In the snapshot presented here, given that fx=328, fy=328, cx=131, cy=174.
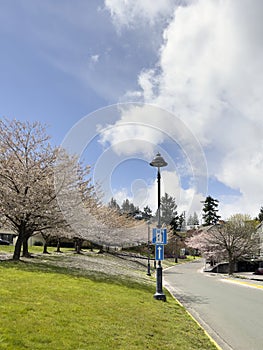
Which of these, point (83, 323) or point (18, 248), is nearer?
point (83, 323)

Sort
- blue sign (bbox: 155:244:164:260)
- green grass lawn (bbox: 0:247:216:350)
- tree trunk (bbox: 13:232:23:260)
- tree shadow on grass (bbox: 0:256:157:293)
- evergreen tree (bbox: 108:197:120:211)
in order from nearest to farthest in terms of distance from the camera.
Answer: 1. green grass lawn (bbox: 0:247:216:350)
2. blue sign (bbox: 155:244:164:260)
3. tree shadow on grass (bbox: 0:256:157:293)
4. tree trunk (bbox: 13:232:23:260)
5. evergreen tree (bbox: 108:197:120:211)

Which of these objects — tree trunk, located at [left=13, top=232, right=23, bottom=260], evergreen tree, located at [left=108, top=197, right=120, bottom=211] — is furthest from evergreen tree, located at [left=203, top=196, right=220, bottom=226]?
tree trunk, located at [left=13, top=232, right=23, bottom=260]

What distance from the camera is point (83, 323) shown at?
22.4 feet

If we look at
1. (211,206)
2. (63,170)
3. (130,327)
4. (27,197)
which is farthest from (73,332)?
(211,206)

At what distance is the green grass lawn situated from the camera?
5.52 metres

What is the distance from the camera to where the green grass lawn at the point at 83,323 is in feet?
18.1

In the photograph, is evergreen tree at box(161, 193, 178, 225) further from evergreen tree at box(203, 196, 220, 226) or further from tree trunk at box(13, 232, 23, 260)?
evergreen tree at box(203, 196, 220, 226)

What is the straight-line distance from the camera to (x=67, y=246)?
61.8 m

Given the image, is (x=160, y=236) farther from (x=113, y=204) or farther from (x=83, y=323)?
(x=113, y=204)

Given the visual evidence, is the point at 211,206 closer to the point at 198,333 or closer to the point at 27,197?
the point at 27,197

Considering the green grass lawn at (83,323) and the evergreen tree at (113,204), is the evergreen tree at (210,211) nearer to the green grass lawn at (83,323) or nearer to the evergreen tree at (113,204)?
the evergreen tree at (113,204)

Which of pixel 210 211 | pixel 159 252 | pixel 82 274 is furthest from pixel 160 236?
pixel 210 211

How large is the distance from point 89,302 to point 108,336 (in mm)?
3093

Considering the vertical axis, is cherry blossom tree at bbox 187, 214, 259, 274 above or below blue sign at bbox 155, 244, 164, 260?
above
